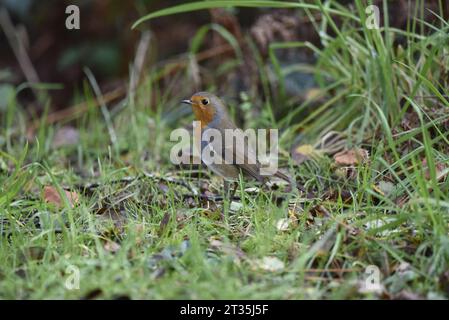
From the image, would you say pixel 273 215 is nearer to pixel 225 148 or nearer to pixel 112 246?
pixel 112 246

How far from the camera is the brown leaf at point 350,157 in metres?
3.76

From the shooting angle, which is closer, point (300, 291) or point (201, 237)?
point (300, 291)

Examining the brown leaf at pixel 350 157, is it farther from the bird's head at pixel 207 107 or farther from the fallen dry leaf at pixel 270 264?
the fallen dry leaf at pixel 270 264

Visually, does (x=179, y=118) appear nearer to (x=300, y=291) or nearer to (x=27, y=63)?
(x=27, y=63)

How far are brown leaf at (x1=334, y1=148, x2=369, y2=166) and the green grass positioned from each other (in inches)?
2.8

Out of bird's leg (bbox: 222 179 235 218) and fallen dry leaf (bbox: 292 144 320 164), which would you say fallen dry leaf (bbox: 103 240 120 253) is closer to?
bird's leg (bbox: 222 179 235 218)

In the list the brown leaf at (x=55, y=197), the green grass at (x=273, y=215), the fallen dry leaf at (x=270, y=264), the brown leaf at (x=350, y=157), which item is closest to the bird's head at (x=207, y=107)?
the green grass at (x=273, y=215)

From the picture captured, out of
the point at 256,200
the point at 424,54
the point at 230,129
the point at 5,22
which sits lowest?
the point at 256,200

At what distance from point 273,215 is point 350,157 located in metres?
1.06

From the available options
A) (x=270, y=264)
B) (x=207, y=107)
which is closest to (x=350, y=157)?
(x=207, y=107)

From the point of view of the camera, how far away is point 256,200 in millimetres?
3646

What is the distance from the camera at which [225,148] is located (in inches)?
164
